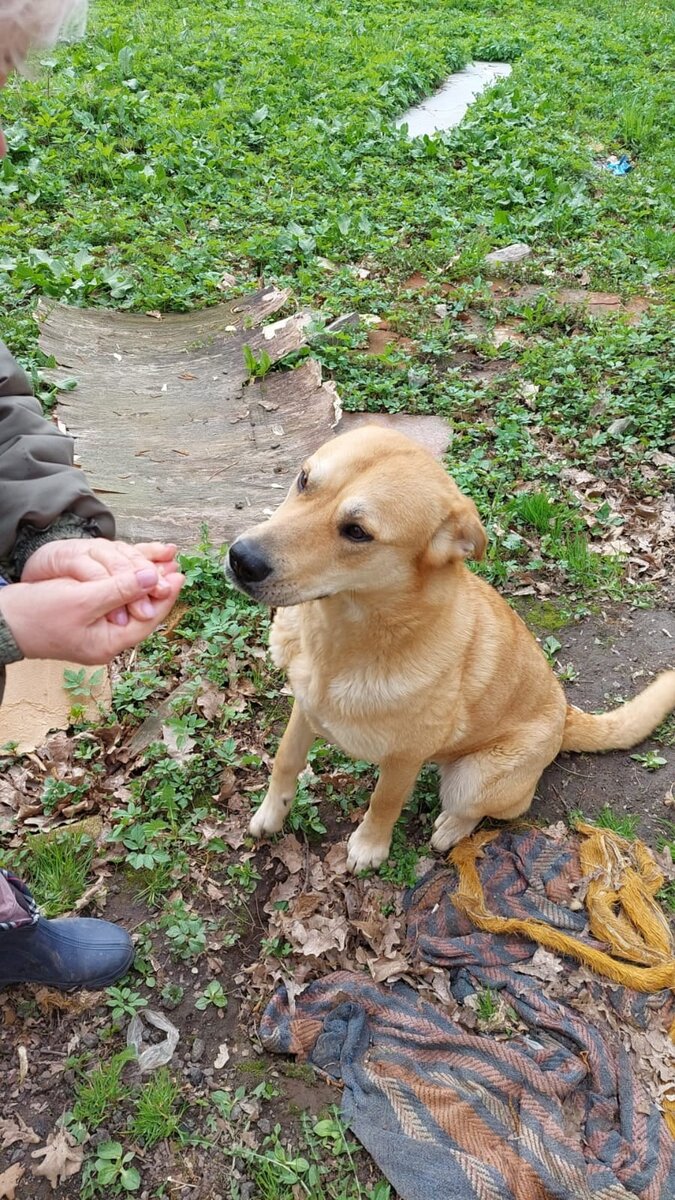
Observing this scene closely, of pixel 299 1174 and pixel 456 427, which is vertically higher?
pixel 456 427

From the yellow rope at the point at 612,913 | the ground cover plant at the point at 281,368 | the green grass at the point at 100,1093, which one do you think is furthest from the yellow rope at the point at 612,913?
the green grass at the point at 100,1093

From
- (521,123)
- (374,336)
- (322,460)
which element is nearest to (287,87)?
(521,123)

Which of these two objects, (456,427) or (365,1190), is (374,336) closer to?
(456,427)

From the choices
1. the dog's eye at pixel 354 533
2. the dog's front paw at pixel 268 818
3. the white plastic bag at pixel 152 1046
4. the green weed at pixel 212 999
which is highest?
the dog's eye at pixel 354 533

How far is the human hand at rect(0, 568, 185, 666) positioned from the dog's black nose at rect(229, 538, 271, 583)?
2.39ft

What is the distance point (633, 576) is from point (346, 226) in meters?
4.54

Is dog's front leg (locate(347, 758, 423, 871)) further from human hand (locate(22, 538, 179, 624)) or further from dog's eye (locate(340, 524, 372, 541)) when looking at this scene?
human hand (locate(22, 538, 179, 624))

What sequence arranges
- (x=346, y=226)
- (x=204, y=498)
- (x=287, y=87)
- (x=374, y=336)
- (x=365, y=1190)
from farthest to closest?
1. (x=287, y=87)
2. (x=346, y=226)
3. (x=374, y=336)
4. (x=204, y=498)
5. (x=365, y=1190)

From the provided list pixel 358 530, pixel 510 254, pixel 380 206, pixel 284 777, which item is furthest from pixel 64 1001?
pixel 380 206

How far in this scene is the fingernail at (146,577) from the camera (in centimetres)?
173

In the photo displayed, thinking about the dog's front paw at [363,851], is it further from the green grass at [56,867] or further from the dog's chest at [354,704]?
the green grass at [56,867]

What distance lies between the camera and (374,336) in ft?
20.5

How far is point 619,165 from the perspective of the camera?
9.22 meters

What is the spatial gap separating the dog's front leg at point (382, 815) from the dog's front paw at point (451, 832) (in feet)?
0.70
